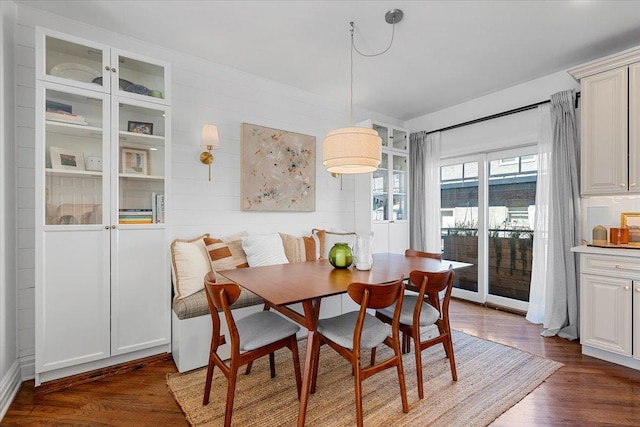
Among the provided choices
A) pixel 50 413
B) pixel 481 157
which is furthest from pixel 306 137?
pixel 50 413

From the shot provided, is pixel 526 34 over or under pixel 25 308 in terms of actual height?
over

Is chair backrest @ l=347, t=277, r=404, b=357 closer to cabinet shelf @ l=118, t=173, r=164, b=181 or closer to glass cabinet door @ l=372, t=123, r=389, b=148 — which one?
cabinet shelf @ l=118, t=173, r=164, b=181

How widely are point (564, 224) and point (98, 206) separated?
165 inches

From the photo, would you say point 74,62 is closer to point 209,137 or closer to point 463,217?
point 209,137

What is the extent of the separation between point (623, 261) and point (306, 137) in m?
3.20

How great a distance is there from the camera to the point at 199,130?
122 inches

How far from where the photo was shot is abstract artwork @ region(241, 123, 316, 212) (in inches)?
133

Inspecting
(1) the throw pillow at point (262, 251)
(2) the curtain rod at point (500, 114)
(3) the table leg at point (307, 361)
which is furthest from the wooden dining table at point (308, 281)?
(2) the curtain rod at point (500, 114)

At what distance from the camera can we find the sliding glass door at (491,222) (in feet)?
12.3

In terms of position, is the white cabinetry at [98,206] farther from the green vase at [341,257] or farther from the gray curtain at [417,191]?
the gray curtain at [417,191]

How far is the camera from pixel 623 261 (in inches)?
96.7

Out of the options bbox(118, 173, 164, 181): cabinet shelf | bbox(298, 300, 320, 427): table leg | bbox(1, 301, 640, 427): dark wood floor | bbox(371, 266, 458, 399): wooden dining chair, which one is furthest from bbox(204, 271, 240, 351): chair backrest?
bbox(118, 173, 164, 181): cabinet shelf

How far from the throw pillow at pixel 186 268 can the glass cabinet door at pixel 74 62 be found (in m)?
1.37

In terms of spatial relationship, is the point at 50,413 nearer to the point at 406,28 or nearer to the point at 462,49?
the point at 406,28
